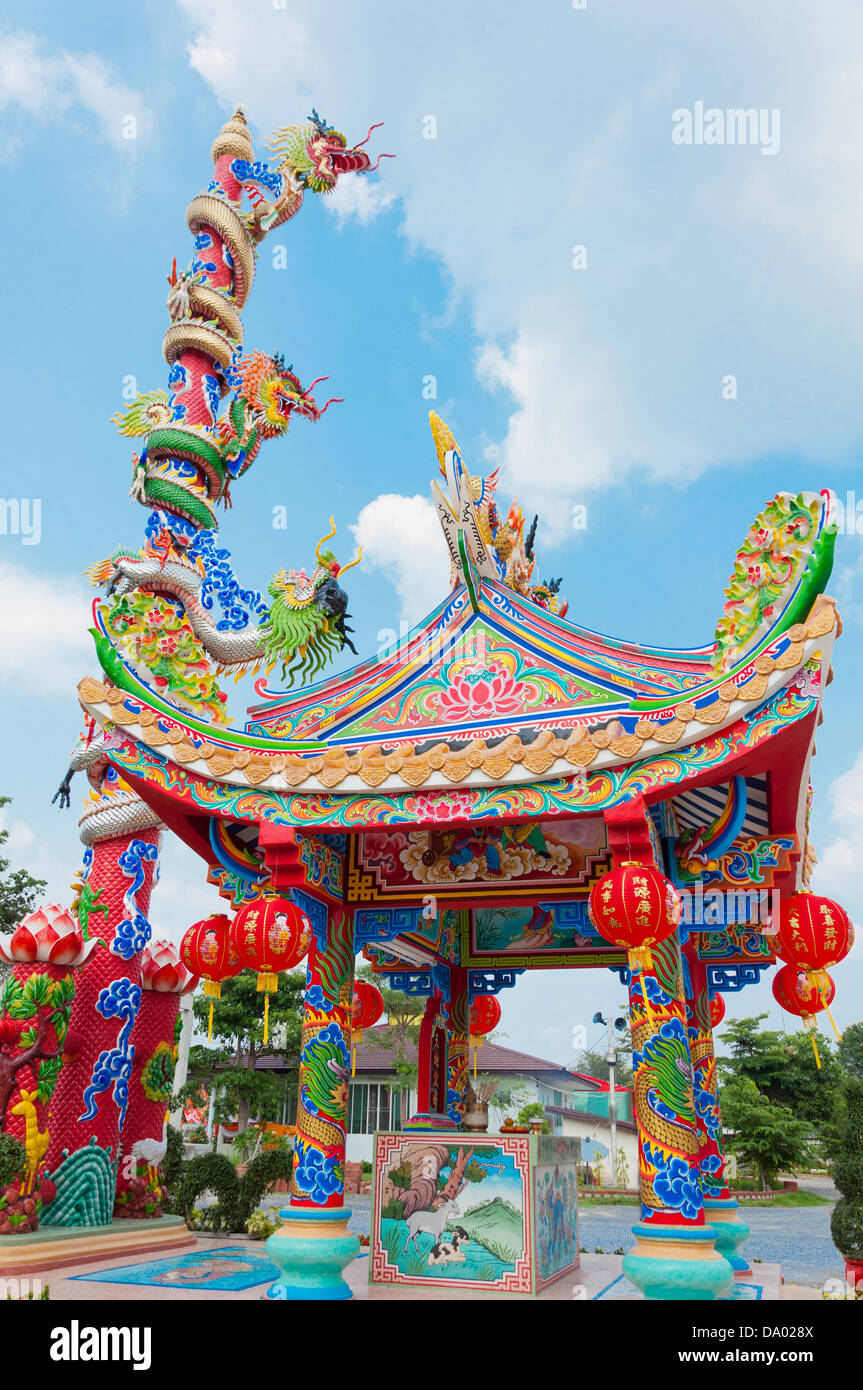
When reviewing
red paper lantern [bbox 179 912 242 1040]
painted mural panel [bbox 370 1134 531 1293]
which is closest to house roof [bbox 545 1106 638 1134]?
painted mural panel [bbox 370 1134 531 1293]

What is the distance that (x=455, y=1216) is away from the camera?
6816mm

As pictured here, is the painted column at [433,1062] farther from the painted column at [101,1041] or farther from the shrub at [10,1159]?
the shrub at [10,1159]

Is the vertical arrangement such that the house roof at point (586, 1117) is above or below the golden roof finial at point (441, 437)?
below

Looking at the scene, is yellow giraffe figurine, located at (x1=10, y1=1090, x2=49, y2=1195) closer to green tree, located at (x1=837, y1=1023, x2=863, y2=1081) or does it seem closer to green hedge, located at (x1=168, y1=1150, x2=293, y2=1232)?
green hedge, located at (x1=168, y1=1150, x2=293, y2=1232)

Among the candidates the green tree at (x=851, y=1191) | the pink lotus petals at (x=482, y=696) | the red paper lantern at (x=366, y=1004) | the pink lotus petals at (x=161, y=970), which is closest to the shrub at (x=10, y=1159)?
the pink lotus petals at (x=161, y=970)

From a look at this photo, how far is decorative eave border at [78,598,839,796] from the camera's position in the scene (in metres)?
5.40

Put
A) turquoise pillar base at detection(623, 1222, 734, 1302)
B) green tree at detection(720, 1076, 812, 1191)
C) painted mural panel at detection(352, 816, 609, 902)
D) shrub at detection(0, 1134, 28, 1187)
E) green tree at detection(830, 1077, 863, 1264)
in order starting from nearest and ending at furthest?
turquoise pillar base at detection(623, 1222, 734, 1302)
painted mural panel at detection(352, 816, 609, 902)
green tree at detection(830, 1077, 863, 1264)
shrub at detection(0, 1134, 28, 1187)
green tree at detection(720, 1076, 812, 1191)

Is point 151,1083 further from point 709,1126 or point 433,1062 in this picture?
point 709,1126

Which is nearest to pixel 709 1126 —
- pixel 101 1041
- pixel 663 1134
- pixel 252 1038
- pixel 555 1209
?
pixel 555 1209

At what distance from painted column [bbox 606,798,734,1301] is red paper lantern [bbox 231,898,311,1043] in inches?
89.1

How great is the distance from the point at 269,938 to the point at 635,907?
2.49 metres

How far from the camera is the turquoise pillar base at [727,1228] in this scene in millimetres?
7887

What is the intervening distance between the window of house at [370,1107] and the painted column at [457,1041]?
684 inches
